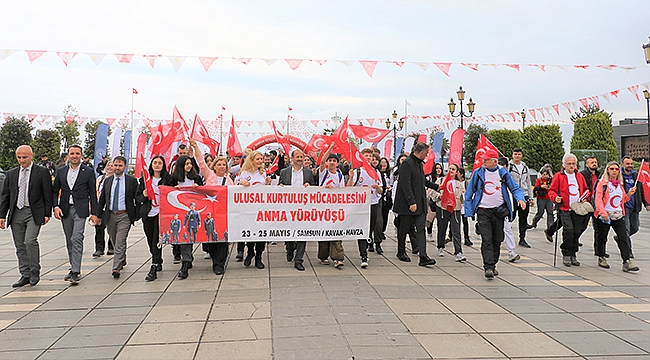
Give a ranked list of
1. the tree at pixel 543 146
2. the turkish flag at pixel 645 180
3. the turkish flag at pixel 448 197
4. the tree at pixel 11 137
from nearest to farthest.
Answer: the turkish flag at pixel 645 180 < the turkish flag at pixel 448 197 < the tree at pixel 11 137 < the tree at pixel 543 146

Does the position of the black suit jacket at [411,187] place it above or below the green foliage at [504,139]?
below

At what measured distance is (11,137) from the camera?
39.3m

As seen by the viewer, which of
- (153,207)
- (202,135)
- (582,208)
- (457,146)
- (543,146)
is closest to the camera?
(153,207)

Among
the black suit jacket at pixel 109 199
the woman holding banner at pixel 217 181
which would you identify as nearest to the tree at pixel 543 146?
the woman holding banner at pixel 217 181

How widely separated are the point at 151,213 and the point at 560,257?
7.04m

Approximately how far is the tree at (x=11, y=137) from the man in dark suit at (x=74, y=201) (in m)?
37.2

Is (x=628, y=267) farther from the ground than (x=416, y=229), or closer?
closer

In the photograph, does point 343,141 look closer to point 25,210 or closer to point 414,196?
A: point 414,196

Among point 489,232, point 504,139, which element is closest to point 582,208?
point 489,232

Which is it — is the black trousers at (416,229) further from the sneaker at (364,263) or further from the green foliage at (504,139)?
the green foliage at (504,139)

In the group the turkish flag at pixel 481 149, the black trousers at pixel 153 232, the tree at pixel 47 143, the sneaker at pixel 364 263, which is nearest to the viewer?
the black trousers at pixel 153 232

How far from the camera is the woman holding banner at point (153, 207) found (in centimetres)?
731

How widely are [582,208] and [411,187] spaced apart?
9.25 ft

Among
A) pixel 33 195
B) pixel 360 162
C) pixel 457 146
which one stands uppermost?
pixel 457 146
